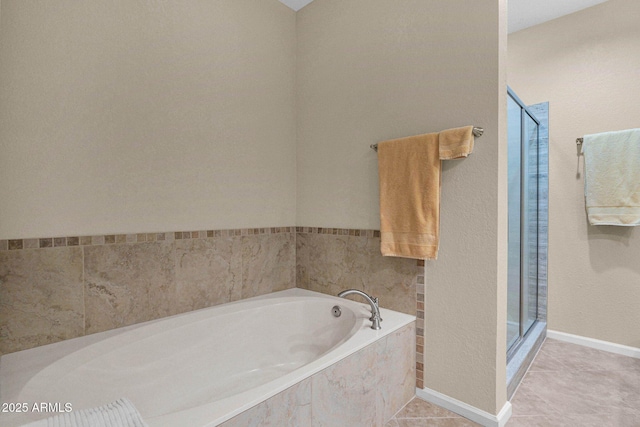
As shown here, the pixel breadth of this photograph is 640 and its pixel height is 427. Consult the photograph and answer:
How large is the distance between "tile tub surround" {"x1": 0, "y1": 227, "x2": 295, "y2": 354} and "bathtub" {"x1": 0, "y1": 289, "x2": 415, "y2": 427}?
0.07m

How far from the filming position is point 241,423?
3.11ft

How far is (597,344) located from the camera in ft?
7.97

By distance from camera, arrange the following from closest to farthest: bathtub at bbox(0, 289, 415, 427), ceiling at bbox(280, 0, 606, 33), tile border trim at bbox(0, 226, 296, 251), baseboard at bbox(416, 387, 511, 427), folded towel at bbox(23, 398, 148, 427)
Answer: folded towel at bbox(23, 398, 148, 427)
bathtub at bbox(0, 289, 415, 427)
tile border trim at bbox(0, 226, 296, 251)
baseboard at bbox(416, 387, 511, 427)
ceiling at bbox(280, 0, 606, 33)

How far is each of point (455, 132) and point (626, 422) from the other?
5.52 feet

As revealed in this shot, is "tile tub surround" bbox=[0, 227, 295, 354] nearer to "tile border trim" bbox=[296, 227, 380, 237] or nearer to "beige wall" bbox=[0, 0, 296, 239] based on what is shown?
"beige wall" bbox=[0, 0, 296, 239]

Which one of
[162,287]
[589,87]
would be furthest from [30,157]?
[589,87]

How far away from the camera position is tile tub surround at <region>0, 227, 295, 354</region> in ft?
4.33

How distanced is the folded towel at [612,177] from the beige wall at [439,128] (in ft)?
4.63

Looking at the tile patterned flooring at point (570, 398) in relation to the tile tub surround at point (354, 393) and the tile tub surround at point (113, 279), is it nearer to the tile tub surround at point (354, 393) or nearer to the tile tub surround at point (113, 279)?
the tile tub surround at point (354, 393)

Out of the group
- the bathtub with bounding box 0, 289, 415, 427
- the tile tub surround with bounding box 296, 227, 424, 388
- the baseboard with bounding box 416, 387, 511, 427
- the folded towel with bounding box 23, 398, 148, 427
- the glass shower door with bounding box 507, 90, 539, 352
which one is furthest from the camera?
the glass shower door with bounding box 507, 90, 539, 352

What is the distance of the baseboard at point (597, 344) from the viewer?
229cm

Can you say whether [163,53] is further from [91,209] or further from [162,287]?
[162,287]

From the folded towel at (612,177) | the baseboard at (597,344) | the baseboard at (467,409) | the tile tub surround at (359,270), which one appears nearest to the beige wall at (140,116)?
the tile tub surround at (359,270)

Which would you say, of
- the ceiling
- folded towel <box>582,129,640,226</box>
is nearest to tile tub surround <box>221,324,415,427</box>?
folded towel <box>582,129,640,226</box>
